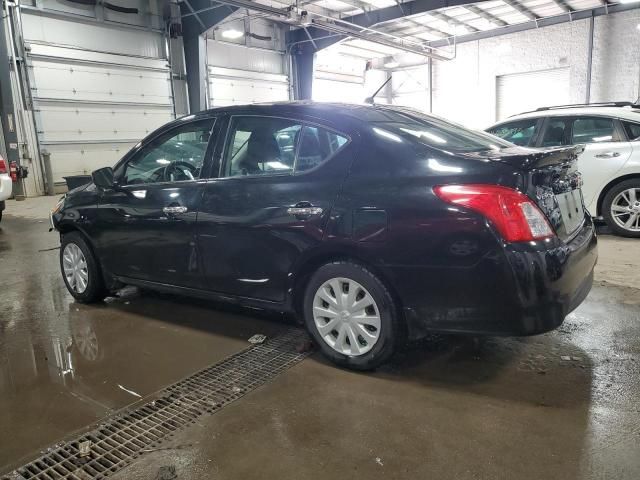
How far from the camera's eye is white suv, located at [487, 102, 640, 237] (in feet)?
18.8

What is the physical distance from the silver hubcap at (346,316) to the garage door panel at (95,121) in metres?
11.5

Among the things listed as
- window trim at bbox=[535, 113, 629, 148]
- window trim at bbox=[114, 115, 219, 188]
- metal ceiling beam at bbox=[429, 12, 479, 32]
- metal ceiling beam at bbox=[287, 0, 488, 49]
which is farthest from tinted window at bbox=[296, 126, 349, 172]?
metal ceiling beam at bbox=[429, 12, 479, 32]

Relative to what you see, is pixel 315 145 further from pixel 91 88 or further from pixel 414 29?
pixel 414 29


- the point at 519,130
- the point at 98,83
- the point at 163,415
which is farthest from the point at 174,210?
the point at 98,83

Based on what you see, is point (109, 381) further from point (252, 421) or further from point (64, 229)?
point (64, 229)

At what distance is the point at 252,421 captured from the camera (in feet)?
7.82

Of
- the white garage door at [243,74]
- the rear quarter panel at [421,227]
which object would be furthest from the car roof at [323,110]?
the white garage door at [243,74]

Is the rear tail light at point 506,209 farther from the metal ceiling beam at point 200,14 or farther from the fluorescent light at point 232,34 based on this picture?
the fluorescent light at point 232,34

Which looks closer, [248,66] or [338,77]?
[248,66]

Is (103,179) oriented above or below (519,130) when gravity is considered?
below

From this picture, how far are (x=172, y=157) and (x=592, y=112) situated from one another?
16.2 feet

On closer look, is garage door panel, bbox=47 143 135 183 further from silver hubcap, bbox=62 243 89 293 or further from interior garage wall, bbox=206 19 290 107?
silver hubcap, bbox=62 243 89 293

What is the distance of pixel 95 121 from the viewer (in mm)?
12859

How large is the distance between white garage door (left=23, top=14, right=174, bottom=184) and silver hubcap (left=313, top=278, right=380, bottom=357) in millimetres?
11485
